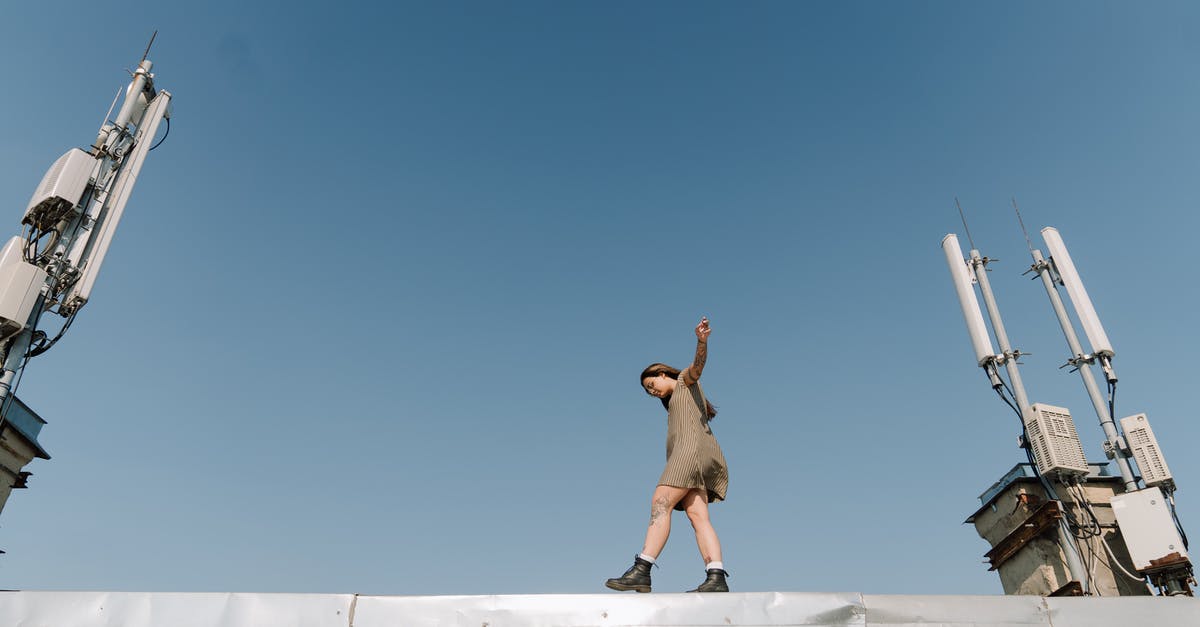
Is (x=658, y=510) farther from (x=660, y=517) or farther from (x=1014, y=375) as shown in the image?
(x=1014, y=375)

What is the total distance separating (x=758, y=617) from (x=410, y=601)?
1.89 meters

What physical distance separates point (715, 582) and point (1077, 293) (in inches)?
336

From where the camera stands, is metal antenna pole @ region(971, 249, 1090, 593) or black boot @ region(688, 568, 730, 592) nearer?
black boot @ region(688, 568, 730, 592)

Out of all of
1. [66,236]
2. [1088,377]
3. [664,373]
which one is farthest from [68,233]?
[1088,377]

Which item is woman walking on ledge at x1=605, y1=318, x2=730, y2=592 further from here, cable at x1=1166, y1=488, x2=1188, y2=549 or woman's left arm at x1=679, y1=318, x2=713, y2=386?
cable at x1=1166, y1=488, x2=1188, y2=549

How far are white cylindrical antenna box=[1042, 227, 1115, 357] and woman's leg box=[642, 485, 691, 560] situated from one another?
25.1 ft

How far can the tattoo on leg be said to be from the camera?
212 inches

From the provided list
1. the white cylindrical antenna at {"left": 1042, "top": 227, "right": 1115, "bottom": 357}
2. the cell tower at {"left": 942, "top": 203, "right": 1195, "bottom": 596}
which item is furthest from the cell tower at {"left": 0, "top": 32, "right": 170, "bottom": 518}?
the white cylindrical antenna at {"left": 1042, "top": 227, "right": 1115, "bottom": 357}

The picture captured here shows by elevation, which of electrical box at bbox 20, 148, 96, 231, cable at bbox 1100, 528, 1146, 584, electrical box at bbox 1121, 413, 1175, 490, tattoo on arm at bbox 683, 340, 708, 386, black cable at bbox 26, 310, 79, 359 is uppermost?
electrical box at bbox 20, 148, 96, 231

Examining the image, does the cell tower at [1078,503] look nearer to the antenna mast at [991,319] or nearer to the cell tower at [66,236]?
the antenna mast at [991,319]

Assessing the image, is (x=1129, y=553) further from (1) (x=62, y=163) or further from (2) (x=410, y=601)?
(1) (x=62, y=163)

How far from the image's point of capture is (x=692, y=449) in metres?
5.66

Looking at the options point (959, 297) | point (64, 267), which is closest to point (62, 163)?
point (64, 267)

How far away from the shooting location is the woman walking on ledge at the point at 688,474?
5137mm
